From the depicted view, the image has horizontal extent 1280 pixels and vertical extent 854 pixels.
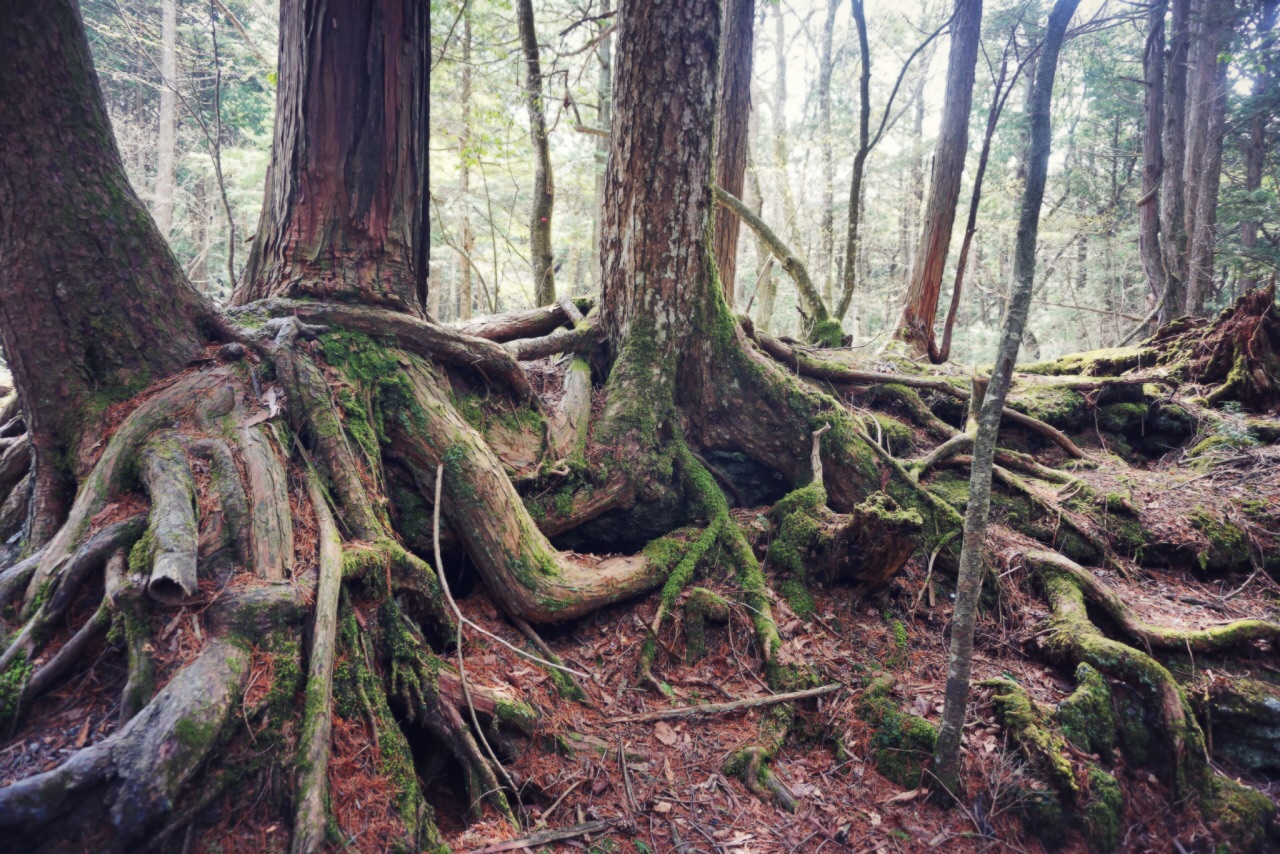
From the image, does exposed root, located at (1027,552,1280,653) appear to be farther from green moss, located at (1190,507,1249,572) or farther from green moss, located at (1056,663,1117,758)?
green moss, located at (1190,507,1249,572)

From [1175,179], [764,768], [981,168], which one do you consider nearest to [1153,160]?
[1175,179]

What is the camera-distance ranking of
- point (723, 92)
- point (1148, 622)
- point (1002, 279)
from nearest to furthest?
1. point (1148, 622)
2. point (723, 92)
3. point (1002, 279)

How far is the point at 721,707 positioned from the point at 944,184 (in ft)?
24.1

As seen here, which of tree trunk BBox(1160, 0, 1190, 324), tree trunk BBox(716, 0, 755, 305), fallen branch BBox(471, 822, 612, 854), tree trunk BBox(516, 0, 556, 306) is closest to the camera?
fallen branch BBox(471, 822, 612, 854)

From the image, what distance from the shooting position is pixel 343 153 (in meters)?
3.76

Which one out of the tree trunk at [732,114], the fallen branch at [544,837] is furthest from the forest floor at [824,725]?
the tree trunk at [732,114]

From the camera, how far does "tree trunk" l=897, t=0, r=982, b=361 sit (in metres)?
7.51

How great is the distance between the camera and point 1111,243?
21109 millimetres

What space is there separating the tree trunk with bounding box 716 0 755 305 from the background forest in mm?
1588

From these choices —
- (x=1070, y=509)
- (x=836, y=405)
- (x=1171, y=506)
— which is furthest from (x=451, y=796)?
(x=1171, y=506)

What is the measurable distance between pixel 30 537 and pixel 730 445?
4.47 m

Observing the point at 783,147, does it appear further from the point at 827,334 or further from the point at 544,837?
the point at 544,837

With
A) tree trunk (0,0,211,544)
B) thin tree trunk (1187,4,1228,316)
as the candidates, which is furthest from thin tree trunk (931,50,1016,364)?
thin tree trunk (1187,4,1228,316)

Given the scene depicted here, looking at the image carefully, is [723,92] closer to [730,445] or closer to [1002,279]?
[730,445]
